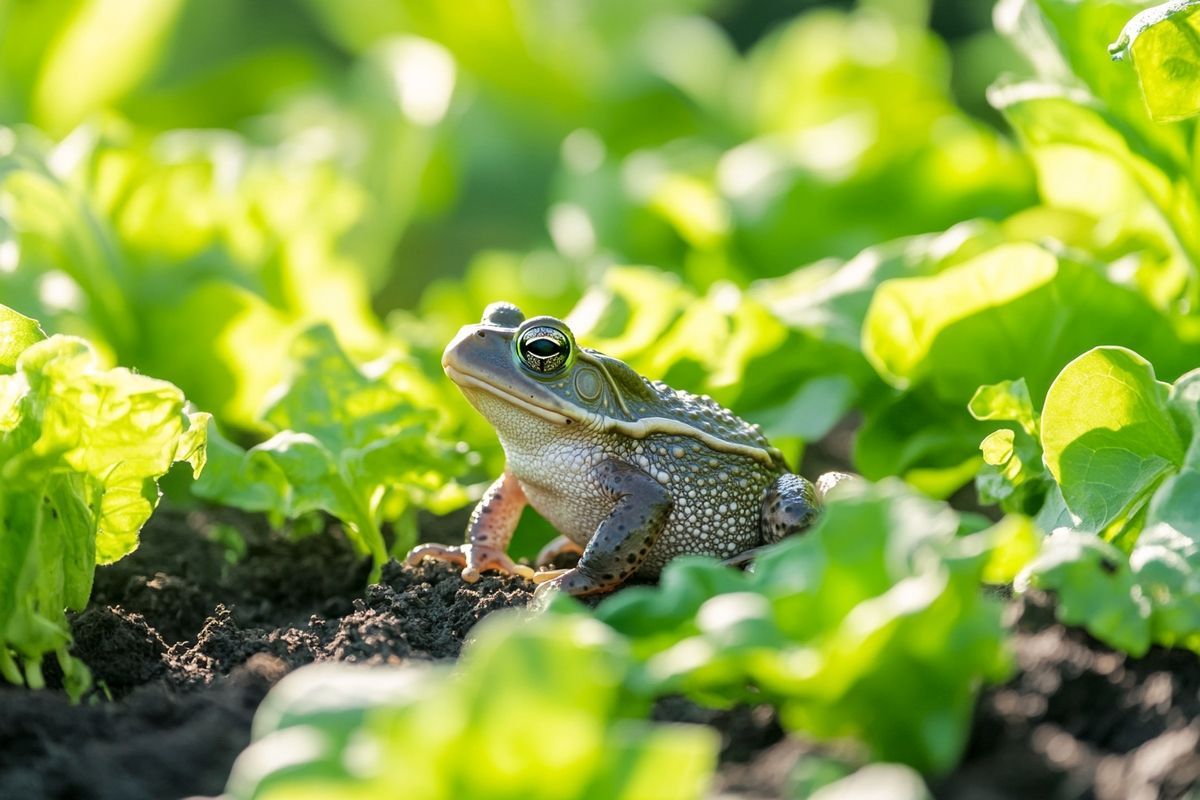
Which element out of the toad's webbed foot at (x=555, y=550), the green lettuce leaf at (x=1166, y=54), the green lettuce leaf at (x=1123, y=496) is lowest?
the toad's webbed foot at (x=555, y=550)

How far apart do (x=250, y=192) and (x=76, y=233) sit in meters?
0.80

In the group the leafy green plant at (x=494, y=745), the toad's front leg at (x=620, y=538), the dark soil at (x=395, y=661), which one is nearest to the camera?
the leafy green plant at (x=494, y=745)

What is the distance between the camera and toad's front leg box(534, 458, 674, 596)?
2.87 m

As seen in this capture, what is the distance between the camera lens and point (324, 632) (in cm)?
267

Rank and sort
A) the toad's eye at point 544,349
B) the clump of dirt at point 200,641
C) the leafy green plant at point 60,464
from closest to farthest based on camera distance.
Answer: the clump of dirt at point 200,641
the leafy green plant at point 60,464
the toad's eye at point 544,349

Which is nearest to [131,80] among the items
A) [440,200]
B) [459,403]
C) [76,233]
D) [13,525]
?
[440,200]

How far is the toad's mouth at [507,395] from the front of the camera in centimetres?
304

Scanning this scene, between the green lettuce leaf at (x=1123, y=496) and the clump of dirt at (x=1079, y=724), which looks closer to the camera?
the clump of dirt at (x=1079, y=724)

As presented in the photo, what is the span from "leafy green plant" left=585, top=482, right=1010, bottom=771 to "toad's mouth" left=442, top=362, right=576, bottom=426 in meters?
1.14

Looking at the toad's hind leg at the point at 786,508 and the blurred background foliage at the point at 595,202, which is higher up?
the blurred background foliage at the point at 595,202

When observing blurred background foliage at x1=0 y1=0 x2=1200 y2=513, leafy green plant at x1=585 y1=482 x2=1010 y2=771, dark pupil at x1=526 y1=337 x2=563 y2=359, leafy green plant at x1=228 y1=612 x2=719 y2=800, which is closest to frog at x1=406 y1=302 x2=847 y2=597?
dark pupil at x1=526 y1=337 x2=563 y2=359

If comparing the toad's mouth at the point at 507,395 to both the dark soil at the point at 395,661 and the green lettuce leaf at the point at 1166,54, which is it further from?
the green lettuce leaf at the point at 1166,54

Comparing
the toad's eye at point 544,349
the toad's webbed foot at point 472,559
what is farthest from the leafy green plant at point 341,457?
the toad's eye at point 544,349

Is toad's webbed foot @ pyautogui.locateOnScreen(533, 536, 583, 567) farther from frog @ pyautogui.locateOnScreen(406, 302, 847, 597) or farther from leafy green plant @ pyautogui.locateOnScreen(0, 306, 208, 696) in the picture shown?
leafy green plant @ pyautogui.locateOnScreen(0, 306, 208, 696)
